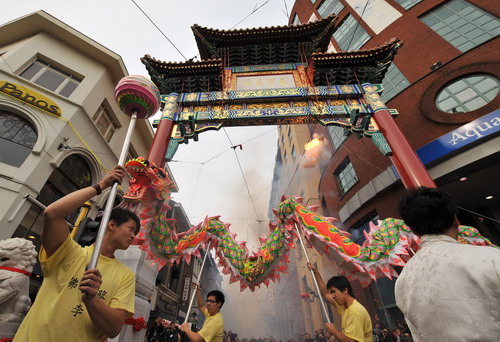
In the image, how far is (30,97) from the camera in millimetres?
7125

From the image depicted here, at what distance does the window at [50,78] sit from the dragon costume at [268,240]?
840 cm

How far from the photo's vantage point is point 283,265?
3.73 meters

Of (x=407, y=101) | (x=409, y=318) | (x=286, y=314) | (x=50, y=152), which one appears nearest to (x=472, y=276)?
(x=409, y=318)

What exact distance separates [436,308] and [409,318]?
255 millimetres

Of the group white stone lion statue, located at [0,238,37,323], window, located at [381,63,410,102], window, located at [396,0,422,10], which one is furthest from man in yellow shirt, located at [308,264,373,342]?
window, located at [396,0,422,10]

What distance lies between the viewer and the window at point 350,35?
41.2ft

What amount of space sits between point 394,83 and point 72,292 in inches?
489

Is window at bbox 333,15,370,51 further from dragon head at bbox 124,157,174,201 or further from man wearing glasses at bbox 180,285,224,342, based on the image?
man wearing glasses at bbox 180,285,224,342

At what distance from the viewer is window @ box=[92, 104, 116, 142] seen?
9.31 metres

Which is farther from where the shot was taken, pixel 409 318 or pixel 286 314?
pixel 286 314

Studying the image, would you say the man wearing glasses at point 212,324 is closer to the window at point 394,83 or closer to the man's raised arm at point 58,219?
the man's raised arm at point 58,219

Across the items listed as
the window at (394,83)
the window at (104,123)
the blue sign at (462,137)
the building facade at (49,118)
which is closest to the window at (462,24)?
the window at (394,83)

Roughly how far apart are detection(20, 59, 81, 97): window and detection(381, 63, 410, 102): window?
43.2ft

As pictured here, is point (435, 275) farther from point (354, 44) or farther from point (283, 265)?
point (354, 44)
